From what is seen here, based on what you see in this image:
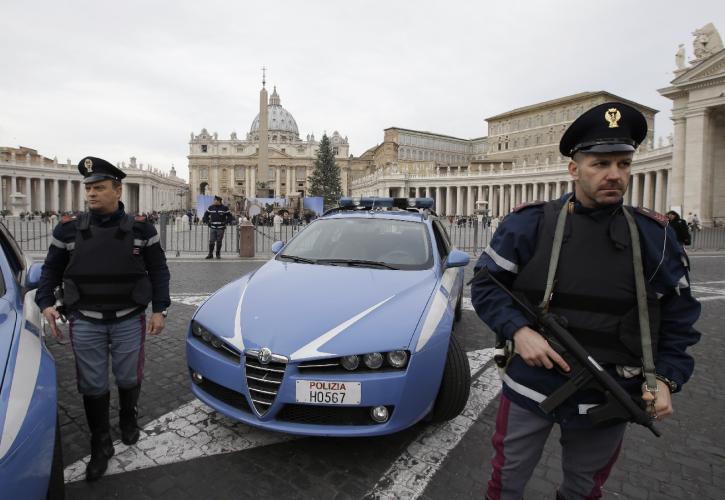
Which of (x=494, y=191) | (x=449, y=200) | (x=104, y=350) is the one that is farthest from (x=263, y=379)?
(x=449, y=200)

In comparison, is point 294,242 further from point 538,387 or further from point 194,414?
point 538,387

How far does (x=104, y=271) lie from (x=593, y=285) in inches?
107

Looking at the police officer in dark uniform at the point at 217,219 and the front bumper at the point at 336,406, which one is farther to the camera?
the police officer in dark uniform at the point at 217,219

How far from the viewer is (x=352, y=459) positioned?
113 inches

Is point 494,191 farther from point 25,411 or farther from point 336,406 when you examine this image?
point 25,411

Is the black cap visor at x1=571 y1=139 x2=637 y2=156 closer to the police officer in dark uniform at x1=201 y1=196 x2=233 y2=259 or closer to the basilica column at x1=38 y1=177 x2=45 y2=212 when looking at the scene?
the police officer in dark uniform at x1=201 y1=196 x2=233 y2=259

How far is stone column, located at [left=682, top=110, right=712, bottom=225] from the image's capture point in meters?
30.1

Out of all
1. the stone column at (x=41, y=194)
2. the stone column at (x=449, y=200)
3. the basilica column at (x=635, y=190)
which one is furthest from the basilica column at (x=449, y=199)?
the stone column at (x=41, y=194)

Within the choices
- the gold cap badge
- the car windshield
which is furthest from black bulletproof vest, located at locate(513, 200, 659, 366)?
the car windshield

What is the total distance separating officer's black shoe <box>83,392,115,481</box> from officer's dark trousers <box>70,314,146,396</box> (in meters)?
0.06

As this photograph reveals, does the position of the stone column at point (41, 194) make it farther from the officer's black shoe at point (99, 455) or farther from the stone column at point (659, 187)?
the officer's black shoe at point (99, 455)

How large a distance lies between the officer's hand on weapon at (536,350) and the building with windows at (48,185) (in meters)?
57.1

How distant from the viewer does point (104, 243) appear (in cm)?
279

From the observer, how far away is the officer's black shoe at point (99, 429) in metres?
2.72
